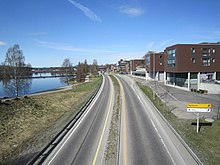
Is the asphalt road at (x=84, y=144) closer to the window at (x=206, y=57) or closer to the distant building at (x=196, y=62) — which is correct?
the distant building at (x=196, y=62)

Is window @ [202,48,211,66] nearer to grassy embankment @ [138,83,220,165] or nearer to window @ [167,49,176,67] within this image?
window @ [167,49,176,67]

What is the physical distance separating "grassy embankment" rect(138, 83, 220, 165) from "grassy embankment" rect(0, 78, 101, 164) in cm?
1268

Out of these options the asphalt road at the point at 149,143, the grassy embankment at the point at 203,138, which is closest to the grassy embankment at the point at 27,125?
the asphalt road at the point at 149,143

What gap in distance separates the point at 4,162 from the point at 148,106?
2255 centimetres

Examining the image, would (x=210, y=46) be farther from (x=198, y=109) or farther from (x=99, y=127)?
(x=99, y=127)

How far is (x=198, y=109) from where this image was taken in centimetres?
1827

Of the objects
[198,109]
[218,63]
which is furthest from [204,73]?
[198,109]

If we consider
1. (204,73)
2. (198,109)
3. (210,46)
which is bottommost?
(198,109)

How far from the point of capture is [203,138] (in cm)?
1677

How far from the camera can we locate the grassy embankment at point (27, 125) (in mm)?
15004

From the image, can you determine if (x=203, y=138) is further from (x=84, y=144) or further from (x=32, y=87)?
(x=32, y=87)

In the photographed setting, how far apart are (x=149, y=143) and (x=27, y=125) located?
16.4 m

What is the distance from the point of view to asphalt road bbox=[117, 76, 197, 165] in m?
13.0

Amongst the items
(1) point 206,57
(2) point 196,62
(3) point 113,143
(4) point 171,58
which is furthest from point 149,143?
(1) point 206,57
